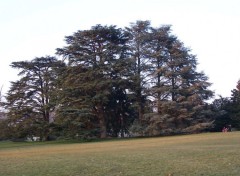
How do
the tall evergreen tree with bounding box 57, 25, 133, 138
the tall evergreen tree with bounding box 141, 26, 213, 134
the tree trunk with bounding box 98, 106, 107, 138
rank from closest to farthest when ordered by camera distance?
the tall evergreen tree with bounding box 57, 25, 133, 138 → the tall evergreen tree with bounding box 141, 26, 213, 134 → the tree trunk with bounding box 98, 106, 107, 138

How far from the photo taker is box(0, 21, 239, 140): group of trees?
43531 millimetres

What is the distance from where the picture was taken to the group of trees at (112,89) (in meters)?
43.5

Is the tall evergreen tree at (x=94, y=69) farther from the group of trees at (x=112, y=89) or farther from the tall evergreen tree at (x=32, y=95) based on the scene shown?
the tall evergreen tree at (x=32, y=95)

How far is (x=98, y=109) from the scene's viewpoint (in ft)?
153

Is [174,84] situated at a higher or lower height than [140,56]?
lower

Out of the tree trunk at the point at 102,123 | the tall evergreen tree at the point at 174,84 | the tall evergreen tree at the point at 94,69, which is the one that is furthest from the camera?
the tree trunk at the point at 102,123

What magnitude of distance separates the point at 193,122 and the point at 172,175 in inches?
1481

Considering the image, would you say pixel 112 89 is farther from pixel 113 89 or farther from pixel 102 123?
pixel 102 123

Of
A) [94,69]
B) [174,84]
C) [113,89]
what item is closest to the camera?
[94,69]

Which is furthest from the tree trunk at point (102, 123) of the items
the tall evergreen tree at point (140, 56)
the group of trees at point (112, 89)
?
the tall evergreen tree at point (140, 56)

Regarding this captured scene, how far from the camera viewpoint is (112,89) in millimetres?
45219

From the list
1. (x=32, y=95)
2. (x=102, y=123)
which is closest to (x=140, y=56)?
(x=102, y=123)

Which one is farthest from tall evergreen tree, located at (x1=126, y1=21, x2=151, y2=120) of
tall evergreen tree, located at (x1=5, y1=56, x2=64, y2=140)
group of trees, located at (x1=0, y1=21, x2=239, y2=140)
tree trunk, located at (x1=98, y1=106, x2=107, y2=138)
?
tall evergreen tree, located at (x1=5, y1=56, x2=64, y2=140)

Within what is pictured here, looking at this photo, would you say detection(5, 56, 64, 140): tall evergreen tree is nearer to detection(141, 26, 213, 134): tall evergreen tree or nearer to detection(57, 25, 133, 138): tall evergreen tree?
detection(57, 25, 133, 138): tall evergreen tree
